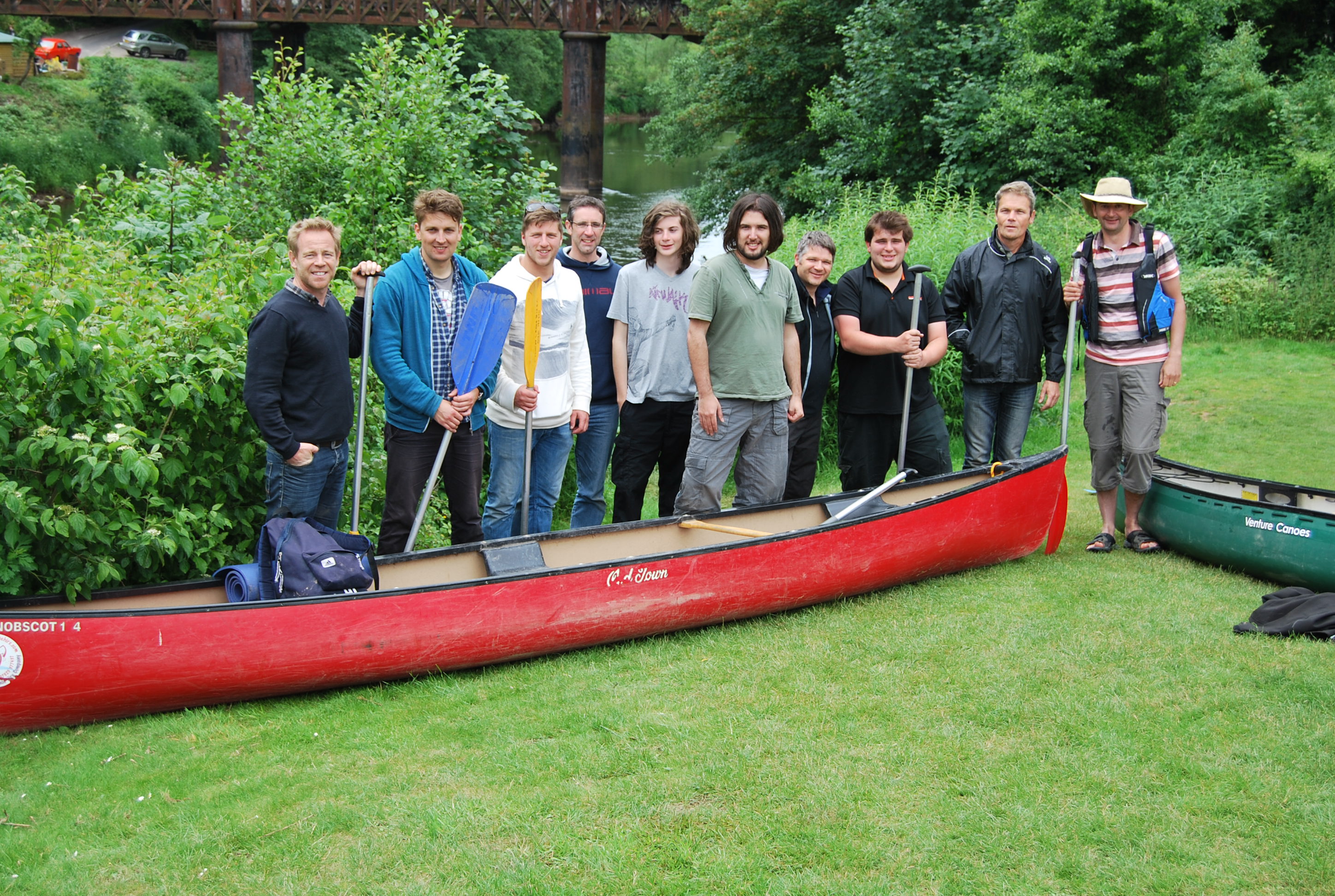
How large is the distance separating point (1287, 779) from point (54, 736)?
13.0 ft

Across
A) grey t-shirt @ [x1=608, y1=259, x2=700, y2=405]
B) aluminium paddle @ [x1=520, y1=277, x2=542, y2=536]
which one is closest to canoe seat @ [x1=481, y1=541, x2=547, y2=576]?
aluminium paddle @ [x1=520, y1=277, x2=542, y2=536]

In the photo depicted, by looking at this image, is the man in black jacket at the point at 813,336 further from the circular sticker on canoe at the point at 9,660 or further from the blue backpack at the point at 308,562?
the circular sticker on canoe at the point at 9,660

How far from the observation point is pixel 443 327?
4.73 meters

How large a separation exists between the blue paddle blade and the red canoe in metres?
0.72

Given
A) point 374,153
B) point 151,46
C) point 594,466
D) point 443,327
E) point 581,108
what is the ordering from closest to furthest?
point 443,327
point 594,466
point 374,153
point 581,108
point 151,46

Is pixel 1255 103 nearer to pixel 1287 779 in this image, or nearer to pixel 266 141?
pixel 266 141

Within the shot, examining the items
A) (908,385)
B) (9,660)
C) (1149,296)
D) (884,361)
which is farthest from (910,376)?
(9,660)

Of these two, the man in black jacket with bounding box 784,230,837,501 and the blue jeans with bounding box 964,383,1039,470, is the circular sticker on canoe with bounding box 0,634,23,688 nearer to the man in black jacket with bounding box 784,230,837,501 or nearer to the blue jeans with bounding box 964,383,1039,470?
the man in black jacket with bounding box 784,230,837,501

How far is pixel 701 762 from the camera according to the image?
3.54 meters

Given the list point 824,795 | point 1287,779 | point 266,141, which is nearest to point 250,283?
point 266,141

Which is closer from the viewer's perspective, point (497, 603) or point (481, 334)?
point (497, 603)

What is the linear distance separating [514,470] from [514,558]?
599 mm

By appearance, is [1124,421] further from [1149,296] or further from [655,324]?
[655,324]

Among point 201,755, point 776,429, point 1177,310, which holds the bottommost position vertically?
point 201,755
